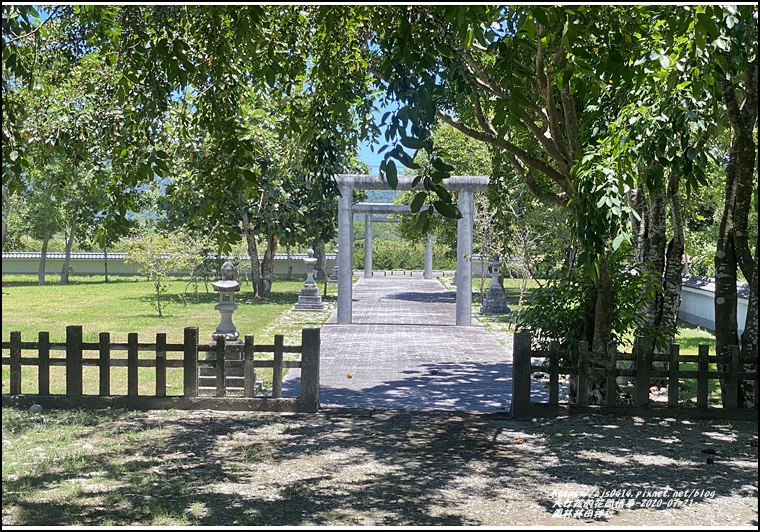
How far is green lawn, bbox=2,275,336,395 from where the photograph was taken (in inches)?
461

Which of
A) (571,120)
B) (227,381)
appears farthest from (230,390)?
(571,120)

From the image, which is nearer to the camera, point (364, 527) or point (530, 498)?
point (364, 527)

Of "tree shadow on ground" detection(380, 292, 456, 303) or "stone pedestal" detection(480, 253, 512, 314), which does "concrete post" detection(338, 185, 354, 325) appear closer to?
"stone pedestal" detection(480, 253, 512, 314)

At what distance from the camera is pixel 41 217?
1534 inches

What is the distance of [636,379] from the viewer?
8383 millimetres

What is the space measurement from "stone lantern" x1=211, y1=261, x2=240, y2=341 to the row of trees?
6.09 feet

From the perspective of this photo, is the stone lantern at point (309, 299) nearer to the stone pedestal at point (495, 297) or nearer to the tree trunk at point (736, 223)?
the stone pedestal at point (495, 297)

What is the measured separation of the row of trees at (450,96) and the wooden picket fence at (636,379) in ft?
1.24

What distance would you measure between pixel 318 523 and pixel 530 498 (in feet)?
5.19

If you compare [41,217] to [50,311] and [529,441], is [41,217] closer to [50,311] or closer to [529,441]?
[50,311]

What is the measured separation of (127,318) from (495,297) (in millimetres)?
11276

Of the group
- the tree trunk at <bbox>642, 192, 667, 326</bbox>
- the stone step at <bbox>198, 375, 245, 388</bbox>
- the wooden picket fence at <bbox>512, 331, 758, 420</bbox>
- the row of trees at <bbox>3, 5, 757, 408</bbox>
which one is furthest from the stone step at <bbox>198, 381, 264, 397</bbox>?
the tree trunk at <bbox>642, 192, 667, 326</bbox>

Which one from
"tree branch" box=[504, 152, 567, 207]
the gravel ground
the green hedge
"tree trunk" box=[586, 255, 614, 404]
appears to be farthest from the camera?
the green hedge

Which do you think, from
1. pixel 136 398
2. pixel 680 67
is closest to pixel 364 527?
pixel 680 67
